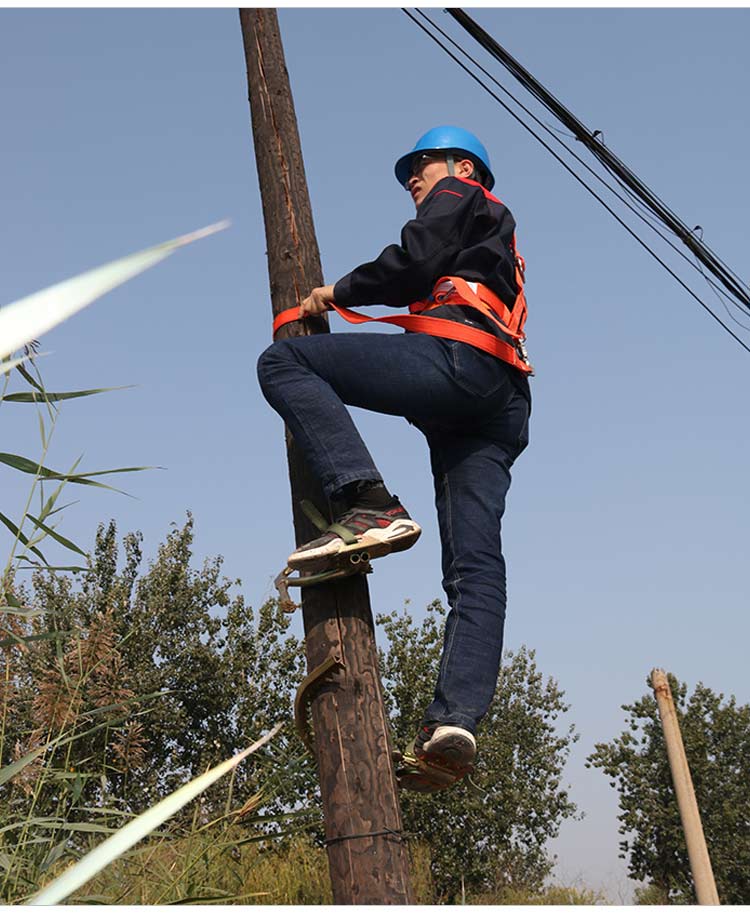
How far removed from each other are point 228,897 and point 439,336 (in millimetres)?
1706

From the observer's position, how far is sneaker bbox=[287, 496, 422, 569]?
2676 mm

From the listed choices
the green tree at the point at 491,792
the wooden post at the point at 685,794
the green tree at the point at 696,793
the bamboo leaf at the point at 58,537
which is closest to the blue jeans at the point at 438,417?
the bamboo leaf at the point at 58,537

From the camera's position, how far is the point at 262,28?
400 cm

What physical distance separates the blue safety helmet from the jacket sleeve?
1.06 ft

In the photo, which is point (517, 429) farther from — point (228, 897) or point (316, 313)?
point (228, 897)

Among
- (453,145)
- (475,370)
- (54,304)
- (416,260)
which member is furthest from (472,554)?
(54,304)

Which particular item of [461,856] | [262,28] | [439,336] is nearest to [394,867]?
[439,336]

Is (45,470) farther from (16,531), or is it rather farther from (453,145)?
(453,145)

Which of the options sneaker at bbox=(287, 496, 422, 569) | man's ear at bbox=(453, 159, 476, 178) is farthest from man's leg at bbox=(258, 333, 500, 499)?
man's ear at bbox=(453, 159, 476, 178)

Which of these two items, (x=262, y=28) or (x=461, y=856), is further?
(x=461, y=856)

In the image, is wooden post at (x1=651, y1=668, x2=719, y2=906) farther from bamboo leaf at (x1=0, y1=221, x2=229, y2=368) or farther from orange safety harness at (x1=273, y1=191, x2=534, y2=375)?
bamboo leaf at (x1=0, y1=221, x2=229, y2=368)

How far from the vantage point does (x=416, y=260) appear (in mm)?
2902

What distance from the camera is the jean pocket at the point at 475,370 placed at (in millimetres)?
2875

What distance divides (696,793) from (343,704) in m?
25.3
